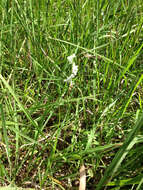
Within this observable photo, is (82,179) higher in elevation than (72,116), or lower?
lower

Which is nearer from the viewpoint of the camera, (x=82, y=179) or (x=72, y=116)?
(x=82, y=179)

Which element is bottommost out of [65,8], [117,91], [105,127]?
[105,127]

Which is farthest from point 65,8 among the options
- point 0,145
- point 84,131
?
point 0,145

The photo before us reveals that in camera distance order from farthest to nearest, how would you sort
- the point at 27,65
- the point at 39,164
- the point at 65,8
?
the point at 65,8
the point at 27,65
the point at 39,164

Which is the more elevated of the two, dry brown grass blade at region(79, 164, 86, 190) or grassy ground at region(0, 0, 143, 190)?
grassy ground at region(0, 0, 143, 190)

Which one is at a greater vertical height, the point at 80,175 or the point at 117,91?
the point at 117,91

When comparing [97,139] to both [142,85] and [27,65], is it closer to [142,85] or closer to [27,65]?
[142,85]


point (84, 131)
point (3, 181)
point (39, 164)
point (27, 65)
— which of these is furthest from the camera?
point (27, 65)

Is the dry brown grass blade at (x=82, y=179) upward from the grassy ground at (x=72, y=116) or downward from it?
downward
